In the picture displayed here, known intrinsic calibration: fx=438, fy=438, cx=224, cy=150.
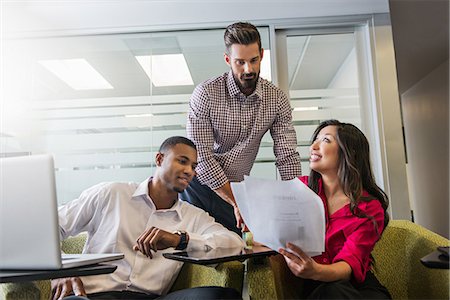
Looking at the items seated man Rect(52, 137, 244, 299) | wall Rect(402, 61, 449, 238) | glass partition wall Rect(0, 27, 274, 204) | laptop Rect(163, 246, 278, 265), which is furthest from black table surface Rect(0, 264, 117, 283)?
wall Rect(402, 61, 449, 238)

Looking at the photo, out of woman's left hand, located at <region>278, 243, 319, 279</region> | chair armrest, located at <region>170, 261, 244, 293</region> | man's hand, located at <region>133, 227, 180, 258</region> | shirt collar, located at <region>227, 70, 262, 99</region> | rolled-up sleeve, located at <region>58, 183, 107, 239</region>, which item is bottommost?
chair armrest, located at <region>170, 261, 244, 293</region>

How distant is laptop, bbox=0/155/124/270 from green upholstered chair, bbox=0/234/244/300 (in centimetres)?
28

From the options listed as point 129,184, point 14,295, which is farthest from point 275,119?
point 14,295

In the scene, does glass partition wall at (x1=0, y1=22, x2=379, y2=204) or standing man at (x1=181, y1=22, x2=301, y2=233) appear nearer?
standing man at (x1=181, y1=22, x2=301, y2=233)

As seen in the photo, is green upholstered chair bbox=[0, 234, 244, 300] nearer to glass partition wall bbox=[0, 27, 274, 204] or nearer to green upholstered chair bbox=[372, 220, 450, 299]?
green upholstered chair bbox=[372, 220, 450, 299]

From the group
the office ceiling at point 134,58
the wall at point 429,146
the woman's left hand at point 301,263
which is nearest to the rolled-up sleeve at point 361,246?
the woman's left hand at point 301,263

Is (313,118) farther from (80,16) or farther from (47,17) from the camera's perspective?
(47,17)

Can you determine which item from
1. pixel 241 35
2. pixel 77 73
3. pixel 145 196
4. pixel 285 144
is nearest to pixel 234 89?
pixel 241 35

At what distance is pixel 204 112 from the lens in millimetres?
2186

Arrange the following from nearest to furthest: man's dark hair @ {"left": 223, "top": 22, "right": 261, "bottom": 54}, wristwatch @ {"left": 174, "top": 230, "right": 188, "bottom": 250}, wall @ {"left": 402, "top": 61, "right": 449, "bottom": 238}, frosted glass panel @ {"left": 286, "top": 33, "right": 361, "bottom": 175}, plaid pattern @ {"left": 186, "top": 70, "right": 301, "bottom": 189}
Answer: wristwatch @ {"left": 174, "top": 230, "right": 188, "bottom": 250}
man's dark hair @ {"left": 223, "top": 22, "right": 261, "bottom": 54}
plaid pattern @ {"left": 186, "top": 70, "right": 301, "bottom": 189}
frosted glass panel @ {"left": 286, "top": 33, "right": 361, "bottom": 175}
wall @ {"left": 402, "top": 61, "right": 449, "bottom": 238}

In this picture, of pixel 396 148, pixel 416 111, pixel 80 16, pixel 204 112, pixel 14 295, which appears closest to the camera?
pixel 14 295

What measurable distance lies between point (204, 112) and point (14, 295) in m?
1.23

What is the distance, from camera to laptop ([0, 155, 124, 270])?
3.18 feet

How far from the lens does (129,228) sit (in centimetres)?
163
